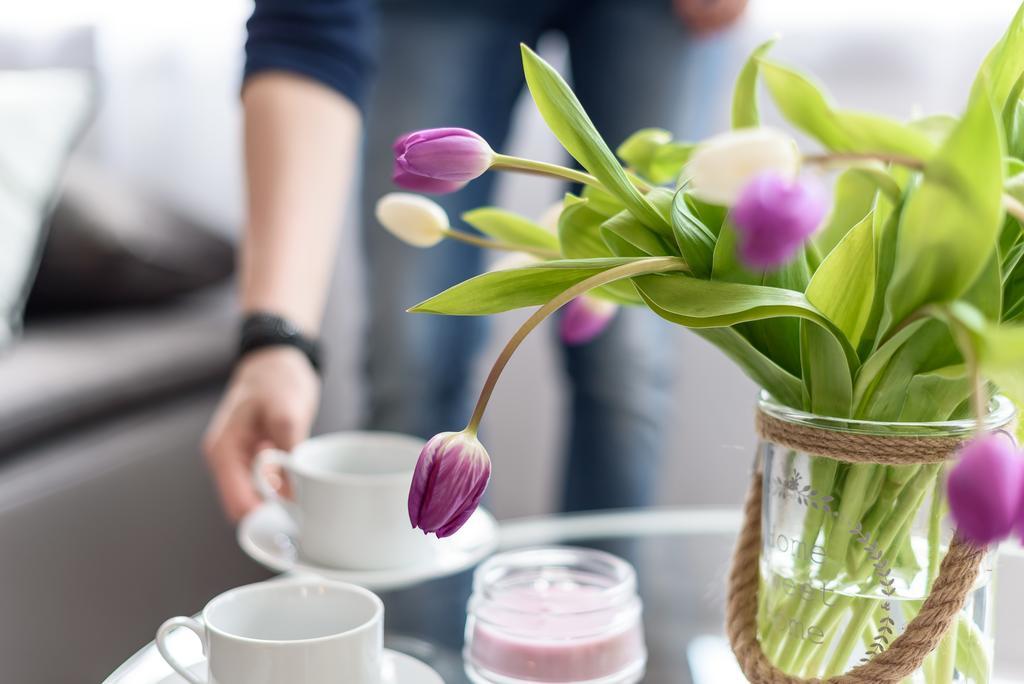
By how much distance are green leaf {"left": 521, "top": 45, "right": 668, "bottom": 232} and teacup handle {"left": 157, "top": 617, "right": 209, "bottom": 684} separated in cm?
27

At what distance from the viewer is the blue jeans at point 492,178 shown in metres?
→ 1.20

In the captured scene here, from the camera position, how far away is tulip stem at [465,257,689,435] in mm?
394

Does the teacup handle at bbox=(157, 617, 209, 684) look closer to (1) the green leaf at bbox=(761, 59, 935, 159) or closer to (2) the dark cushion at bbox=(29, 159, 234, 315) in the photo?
(1) the green leaf at bbox=(761, 59, 935, 159)

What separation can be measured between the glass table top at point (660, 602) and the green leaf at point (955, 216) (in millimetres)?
227

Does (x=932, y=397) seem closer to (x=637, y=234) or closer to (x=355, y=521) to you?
(x=637, y=234)

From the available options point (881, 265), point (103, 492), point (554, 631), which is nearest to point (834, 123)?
point (881, 265)

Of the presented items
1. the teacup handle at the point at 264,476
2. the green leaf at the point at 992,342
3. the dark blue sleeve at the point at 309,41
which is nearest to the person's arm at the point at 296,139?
the dark blue sleeve at the point at 309,41

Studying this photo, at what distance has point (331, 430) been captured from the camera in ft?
6.57

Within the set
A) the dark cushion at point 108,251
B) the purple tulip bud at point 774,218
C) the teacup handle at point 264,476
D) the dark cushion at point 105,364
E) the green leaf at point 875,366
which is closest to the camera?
the purple tulip bud at point 774,218

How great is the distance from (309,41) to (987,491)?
803 millimetres

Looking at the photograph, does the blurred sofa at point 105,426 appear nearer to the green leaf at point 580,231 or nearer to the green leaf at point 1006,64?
the green leaf at point 580,231

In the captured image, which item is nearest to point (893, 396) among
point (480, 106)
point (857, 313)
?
point (857, 313)

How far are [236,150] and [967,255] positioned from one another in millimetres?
1726

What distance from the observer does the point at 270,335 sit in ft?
3.00
